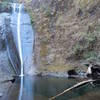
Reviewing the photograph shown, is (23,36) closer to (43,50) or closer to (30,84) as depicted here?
(43,50)

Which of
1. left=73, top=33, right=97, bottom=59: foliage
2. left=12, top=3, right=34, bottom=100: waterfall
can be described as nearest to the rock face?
left=12, top=3, right=34, bottom=100: waterfall

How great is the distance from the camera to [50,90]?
10.0 m

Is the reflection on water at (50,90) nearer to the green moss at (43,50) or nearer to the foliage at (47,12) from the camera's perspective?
the green moss at (43,50)

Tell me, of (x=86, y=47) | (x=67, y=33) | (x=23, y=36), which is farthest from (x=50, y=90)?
(x=23, y=36)

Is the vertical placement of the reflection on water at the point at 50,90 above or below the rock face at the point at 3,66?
below

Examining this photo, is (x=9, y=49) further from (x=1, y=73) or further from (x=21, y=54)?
(x=1, y=73)

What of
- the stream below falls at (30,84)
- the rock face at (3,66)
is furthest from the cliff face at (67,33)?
the rock face at (3,66)

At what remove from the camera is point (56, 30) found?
14.7 m

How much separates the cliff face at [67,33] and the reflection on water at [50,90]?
162 cm

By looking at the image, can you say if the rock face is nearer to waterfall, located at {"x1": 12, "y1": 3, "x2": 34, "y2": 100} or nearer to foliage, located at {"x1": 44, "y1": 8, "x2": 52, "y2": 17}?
waterfall, located at {"x1": 12, "y1": 3, "x2": 34, "y2": 100}

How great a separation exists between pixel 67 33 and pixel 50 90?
196 inches

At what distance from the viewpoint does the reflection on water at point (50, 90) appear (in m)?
9.05

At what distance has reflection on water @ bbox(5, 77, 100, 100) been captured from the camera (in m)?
9.05

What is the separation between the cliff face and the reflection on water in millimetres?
1621
